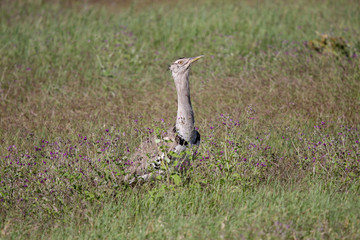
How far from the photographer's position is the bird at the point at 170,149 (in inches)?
174

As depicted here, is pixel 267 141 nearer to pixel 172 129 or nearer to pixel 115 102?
pixel 172 129

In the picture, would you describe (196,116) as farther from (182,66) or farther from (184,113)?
(184,113)

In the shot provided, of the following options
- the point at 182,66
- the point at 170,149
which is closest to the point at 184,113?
the point at 170,149

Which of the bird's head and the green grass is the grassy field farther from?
the bird's head

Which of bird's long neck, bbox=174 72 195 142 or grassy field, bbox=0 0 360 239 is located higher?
bird's long neck, bbox=174 72 195 142

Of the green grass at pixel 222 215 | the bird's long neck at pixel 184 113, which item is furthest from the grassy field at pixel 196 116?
the bird's long neck at pixel 184 113

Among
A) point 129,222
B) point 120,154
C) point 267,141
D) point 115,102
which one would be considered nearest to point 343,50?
point 267,141

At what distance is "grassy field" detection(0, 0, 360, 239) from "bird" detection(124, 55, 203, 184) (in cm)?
14

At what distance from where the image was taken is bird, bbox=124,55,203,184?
4410 millimetres

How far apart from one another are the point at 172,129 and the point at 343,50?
4564 millimetres

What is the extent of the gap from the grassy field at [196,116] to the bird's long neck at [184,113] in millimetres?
246

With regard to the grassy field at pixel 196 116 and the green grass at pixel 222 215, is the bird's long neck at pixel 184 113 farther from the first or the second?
the green grass at pixel 222 215

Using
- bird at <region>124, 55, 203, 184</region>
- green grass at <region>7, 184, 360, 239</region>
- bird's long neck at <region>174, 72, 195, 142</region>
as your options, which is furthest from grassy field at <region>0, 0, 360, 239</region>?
bird's long neck at <region>174, 72, 195, 142</region>

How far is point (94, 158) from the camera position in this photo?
4.32 meters
